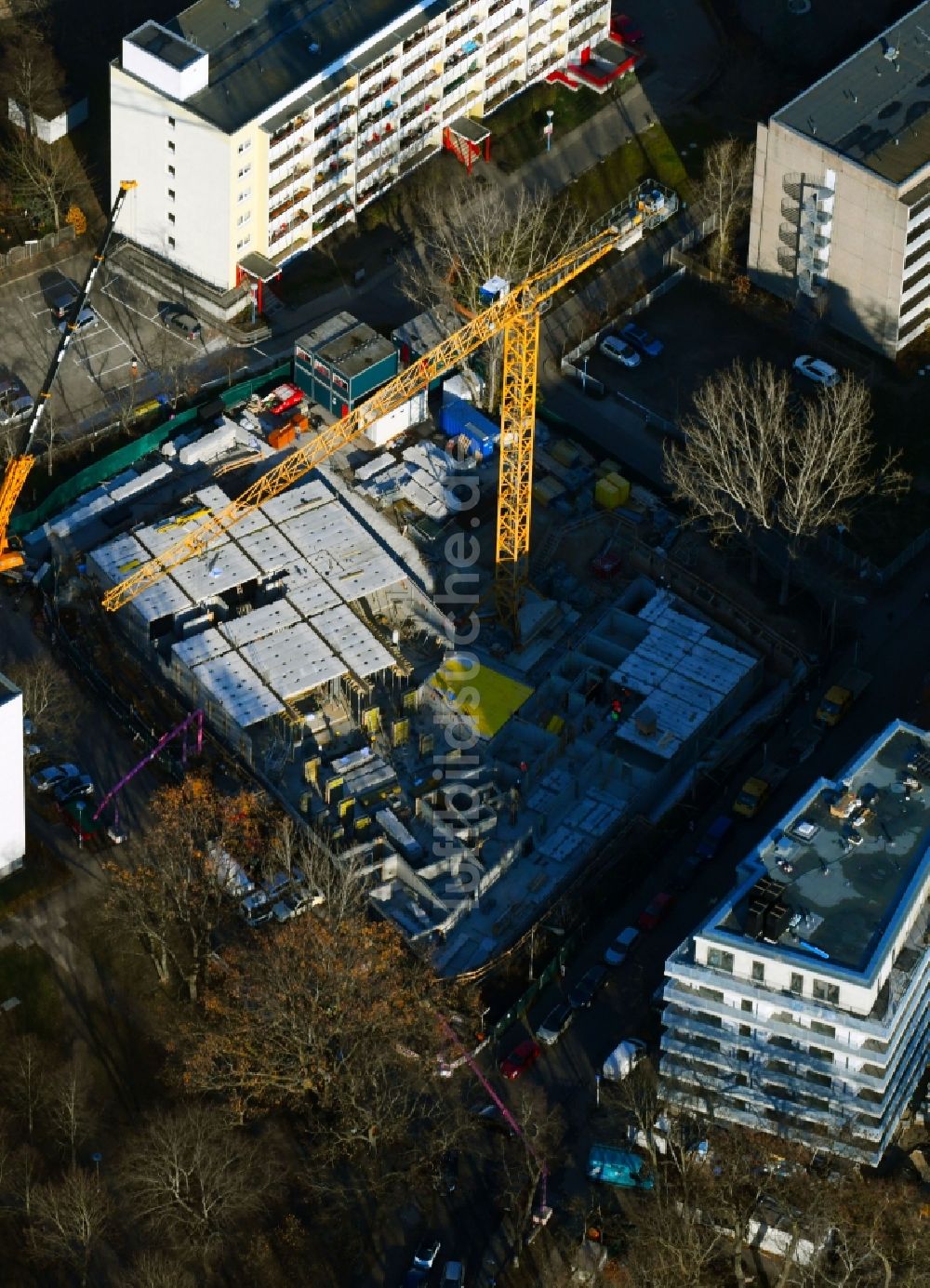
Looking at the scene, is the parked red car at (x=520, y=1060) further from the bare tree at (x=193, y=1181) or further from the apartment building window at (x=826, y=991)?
the apartment building window at (x=826, y=991)

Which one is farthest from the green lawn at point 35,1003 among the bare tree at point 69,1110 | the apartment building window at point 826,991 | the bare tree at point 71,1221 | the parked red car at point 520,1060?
the apartment building window at point 826,991

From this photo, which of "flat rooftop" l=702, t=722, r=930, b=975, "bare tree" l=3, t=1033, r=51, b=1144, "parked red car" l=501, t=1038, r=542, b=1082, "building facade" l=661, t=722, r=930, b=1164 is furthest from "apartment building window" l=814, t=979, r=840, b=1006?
"bare tree" l=3, t=1033, r=51, b=1144

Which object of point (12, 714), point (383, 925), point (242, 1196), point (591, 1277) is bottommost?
point (591, 1277)

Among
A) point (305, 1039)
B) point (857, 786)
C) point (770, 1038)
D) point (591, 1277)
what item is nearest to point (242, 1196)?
point (305, 1039)

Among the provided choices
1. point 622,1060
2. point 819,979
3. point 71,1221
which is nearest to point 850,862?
point 819,979

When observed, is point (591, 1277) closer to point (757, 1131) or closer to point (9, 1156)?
point (757, 1131)
